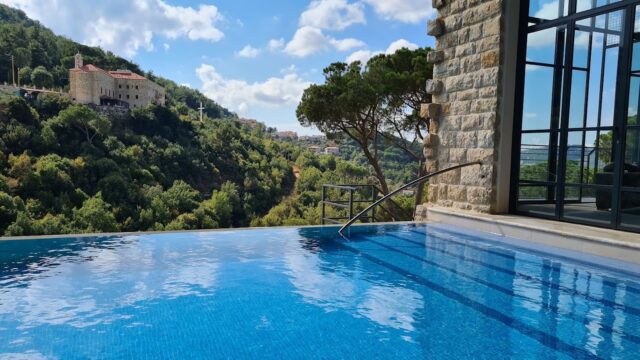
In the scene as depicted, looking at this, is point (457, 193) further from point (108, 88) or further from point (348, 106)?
point (108, 88)

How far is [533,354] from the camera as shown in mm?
2076

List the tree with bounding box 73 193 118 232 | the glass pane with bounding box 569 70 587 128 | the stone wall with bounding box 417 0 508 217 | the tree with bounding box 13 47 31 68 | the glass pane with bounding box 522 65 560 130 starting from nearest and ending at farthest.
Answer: the glass pane with bounding box 569 70 587 128, the glass pane with bounding box 522 65 560 130, the stone wall with bounding box 417 0 508 217, the tree with bounding box 73 193 118 232, the tree with bounding box 13 47 31 68

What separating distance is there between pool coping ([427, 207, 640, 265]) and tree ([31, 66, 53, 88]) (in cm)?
6107

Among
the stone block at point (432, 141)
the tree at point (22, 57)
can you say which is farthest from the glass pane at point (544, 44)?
the tree at point (22, 57)

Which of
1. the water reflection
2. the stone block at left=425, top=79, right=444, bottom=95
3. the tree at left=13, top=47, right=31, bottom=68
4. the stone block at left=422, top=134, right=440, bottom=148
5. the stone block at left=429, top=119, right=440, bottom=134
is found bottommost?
the water reflection

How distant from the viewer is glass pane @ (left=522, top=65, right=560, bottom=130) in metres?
4.97

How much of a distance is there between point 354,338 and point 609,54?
4.25m

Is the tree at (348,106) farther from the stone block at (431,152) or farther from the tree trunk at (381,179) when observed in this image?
the stone block at (431,152)

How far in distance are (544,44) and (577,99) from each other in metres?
0.73

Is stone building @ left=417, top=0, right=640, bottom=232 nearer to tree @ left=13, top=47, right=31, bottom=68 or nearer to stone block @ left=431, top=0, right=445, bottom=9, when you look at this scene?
stone block @ left=431, top=0, right=445, bottom=9

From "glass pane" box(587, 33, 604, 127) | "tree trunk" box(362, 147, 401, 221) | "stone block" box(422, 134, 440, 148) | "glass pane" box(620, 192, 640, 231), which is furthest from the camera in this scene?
"tree trunk" box(362, 147, 401, 221)

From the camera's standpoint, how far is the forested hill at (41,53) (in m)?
54.3

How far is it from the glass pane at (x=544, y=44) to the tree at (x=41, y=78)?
202 ft

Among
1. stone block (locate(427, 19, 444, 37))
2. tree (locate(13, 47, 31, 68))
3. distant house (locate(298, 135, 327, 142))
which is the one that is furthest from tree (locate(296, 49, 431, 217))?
tree (locate(13, 47, 31, 68))
